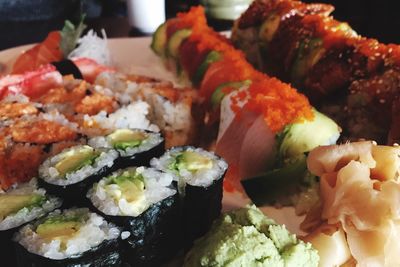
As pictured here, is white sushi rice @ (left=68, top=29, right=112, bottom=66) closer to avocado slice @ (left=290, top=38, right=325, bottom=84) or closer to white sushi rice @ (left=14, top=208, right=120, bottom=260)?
avocado slice @ (left=290, top=38, right=325, bottom=84)

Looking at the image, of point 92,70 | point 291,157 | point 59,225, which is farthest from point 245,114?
point 92,70

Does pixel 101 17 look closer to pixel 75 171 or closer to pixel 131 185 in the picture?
pixel 75 171

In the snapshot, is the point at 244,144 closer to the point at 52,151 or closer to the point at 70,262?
the point at 52,151

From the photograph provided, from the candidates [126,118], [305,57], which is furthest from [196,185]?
[305,57]

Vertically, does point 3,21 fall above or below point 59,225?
below

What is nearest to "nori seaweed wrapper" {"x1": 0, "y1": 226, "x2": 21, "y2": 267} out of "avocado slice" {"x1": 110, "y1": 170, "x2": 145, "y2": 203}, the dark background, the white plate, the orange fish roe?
"avocado slice" {"x1": 110, "y1": 170, "x2": 145, "y2": 203}
